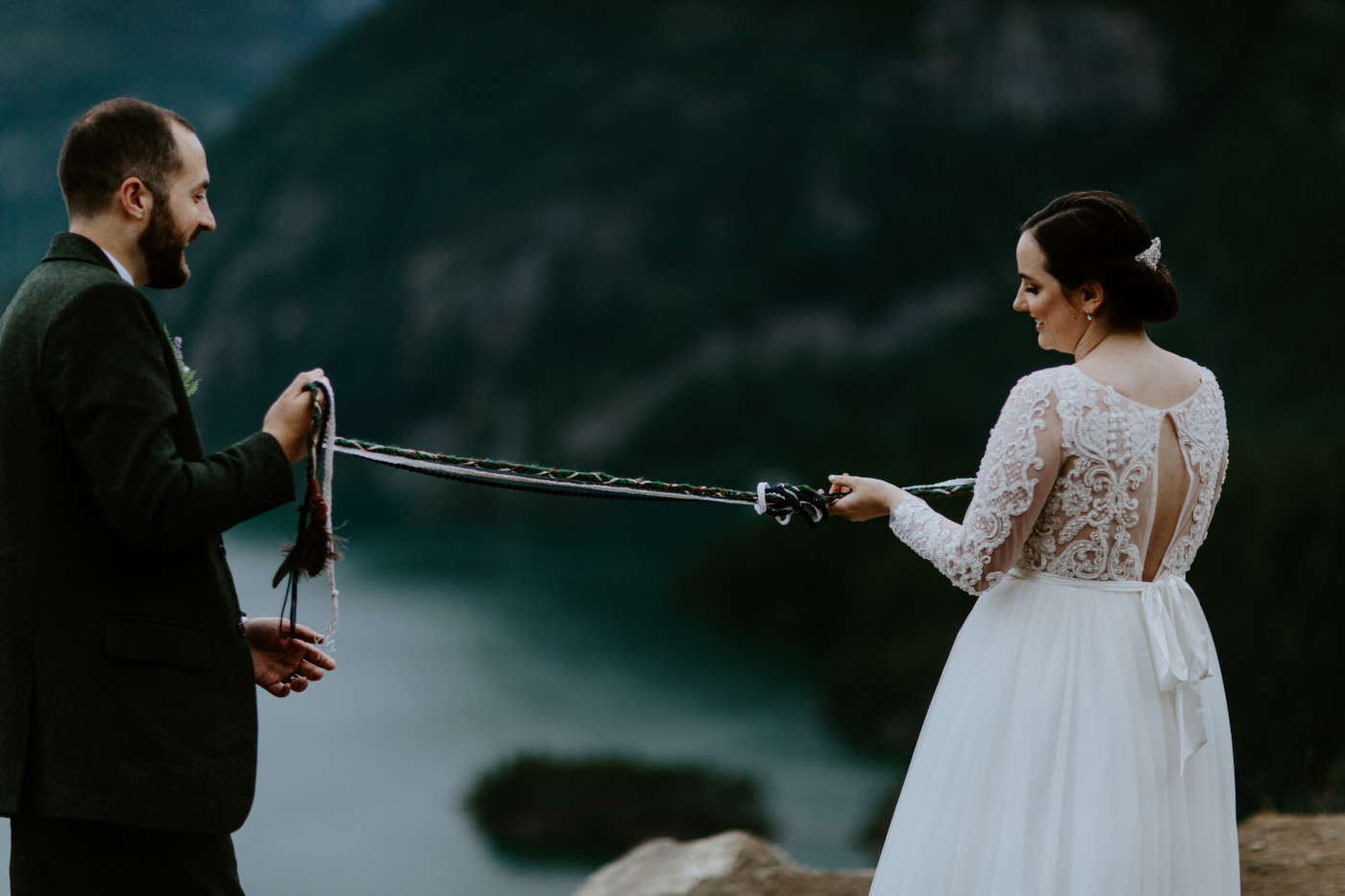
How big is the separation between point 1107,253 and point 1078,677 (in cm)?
79

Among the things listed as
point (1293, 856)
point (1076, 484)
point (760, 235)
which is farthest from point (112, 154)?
point (760, 235)

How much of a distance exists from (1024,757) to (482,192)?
184 ft

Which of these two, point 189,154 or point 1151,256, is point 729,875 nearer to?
point 1151,256

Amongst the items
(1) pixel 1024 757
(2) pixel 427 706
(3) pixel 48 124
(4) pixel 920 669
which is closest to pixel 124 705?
(1) pixel 1024 757

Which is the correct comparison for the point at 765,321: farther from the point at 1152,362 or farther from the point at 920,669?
the point at 1152,362

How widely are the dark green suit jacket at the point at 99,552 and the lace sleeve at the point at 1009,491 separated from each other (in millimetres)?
1216

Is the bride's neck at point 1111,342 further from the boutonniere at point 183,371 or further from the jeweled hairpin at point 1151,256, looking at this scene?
the boutonniere at point 183,371

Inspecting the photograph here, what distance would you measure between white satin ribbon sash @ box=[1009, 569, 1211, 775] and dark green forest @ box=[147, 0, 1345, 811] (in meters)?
28.1

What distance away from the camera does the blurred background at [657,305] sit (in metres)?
31.5

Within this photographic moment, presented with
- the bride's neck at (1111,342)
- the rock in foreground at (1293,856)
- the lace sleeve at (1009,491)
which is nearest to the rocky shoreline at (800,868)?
the rock in foreground at (1293,856)

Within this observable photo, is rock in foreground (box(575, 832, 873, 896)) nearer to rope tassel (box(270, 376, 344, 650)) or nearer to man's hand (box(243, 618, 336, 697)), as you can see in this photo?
man's hand (box(243, 618, 336, 697))

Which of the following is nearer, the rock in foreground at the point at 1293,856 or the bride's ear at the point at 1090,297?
the bride's ear at the point at 1090,297

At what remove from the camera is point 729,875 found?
11.2 ft

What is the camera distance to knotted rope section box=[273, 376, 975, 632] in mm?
1790
